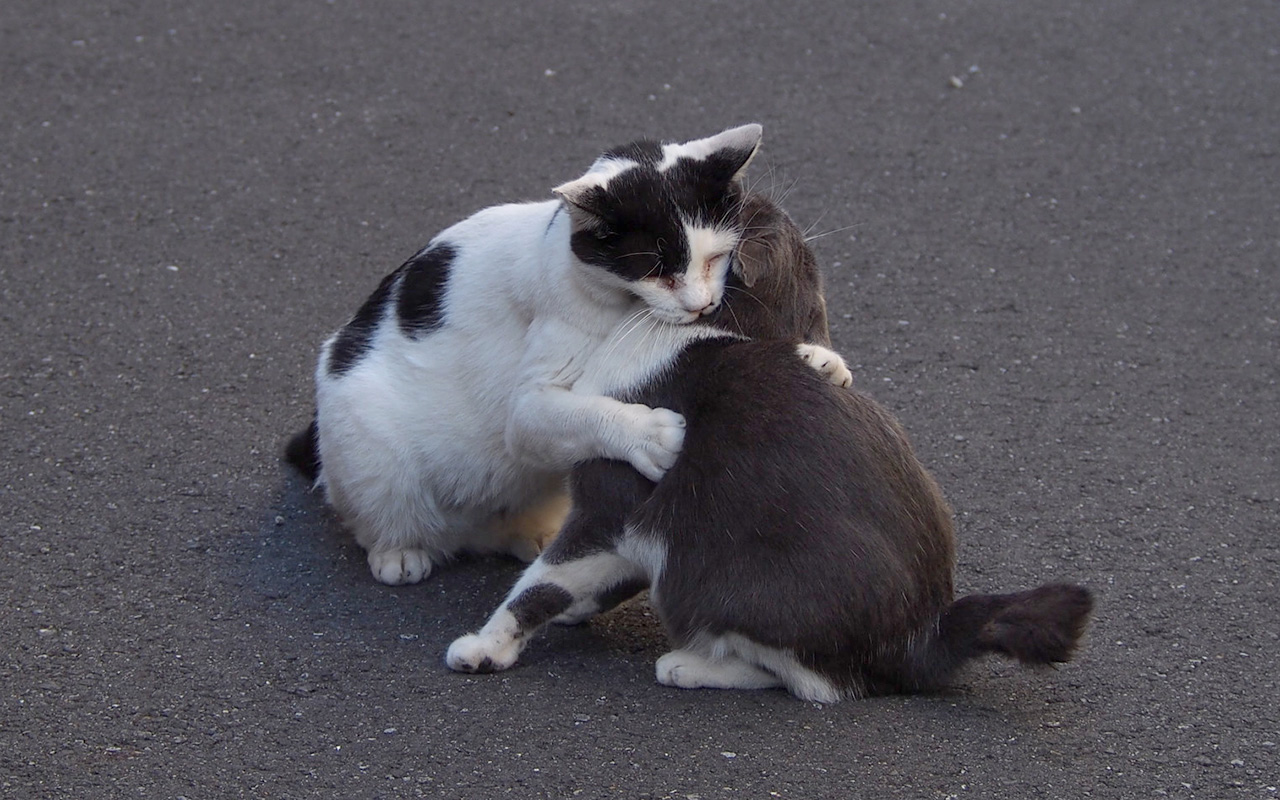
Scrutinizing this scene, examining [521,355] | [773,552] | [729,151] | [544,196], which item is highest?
[729,151]

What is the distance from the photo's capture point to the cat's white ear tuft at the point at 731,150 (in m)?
3.27

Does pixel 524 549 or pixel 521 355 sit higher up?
pixel 521 355

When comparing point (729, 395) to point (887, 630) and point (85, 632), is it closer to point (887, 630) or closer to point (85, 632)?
point (887, 630)

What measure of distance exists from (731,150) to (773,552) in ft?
3.29

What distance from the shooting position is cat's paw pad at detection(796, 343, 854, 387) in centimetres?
318

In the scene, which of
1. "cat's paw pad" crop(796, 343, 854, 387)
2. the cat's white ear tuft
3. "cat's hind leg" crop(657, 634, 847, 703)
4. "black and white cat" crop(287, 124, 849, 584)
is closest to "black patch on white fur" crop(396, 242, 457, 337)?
"black and white cat" crop(287, 124, 849, 584)

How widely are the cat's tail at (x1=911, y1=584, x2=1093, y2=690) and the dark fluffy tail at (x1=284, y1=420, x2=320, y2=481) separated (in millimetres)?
1980

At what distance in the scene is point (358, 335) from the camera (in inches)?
153

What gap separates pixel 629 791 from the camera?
9.23 feet

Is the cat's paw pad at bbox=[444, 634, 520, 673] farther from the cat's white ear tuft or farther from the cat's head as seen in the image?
the cat's white ear tuft

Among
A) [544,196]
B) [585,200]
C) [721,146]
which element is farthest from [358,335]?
[544,196]

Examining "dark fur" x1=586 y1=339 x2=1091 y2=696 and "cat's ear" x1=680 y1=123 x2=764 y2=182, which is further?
"cat's ear" x1=680 y1=123 x2=764 y2=182

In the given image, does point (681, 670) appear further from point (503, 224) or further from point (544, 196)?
point (544, 196)

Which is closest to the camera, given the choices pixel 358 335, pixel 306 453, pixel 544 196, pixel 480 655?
pixel 480 655
